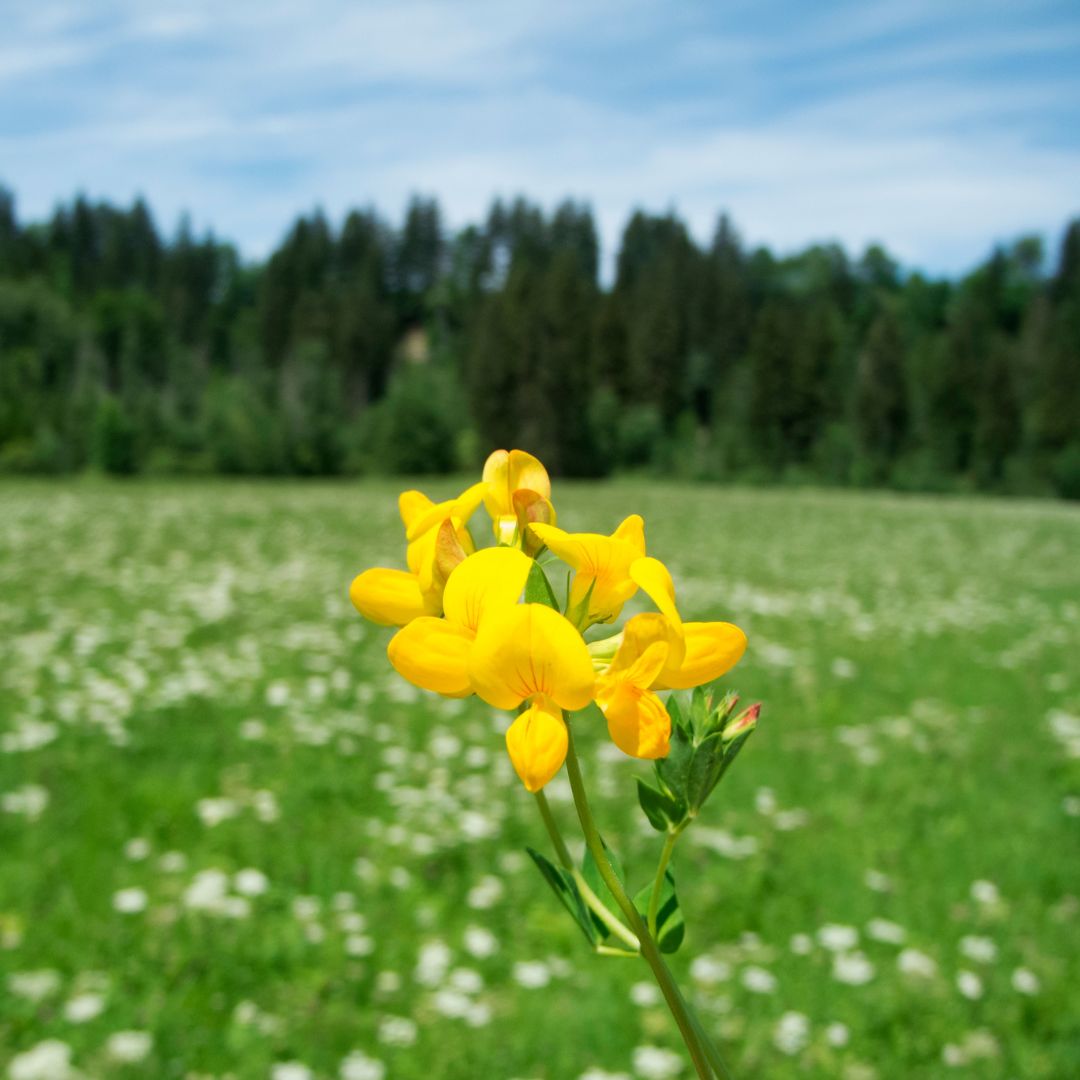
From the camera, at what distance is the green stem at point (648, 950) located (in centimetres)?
39

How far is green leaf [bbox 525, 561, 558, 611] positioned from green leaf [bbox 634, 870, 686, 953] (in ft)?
0.56

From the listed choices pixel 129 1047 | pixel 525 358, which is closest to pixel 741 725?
pixel 129 1047

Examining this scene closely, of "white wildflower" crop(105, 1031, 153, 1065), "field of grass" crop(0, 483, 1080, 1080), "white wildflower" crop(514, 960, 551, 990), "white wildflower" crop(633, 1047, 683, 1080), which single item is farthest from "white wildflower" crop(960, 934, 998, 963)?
"white wildflower" crop(105, 1031, 153, 1065)

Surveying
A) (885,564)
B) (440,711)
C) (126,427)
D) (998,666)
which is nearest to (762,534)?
(885,564)

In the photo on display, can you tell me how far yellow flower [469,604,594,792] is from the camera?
1.47ft

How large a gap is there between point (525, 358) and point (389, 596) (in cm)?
4104

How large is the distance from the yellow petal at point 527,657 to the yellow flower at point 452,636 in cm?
1

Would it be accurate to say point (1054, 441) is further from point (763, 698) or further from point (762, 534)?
point (763, 698)

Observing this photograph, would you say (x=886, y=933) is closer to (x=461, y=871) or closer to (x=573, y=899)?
(x=461, y=871)

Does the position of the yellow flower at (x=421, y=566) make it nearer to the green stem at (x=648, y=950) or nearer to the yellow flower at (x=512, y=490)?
the yellow flower at (x=512, y=490)

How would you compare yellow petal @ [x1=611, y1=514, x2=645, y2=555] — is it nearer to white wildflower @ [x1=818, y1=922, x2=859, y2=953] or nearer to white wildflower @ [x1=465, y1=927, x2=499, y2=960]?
white wildflower @ [x1=465, y1=927, x2=499, y2=960]

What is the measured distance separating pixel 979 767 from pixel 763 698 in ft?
4.00

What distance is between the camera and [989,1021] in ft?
8.23

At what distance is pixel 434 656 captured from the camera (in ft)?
1.60
